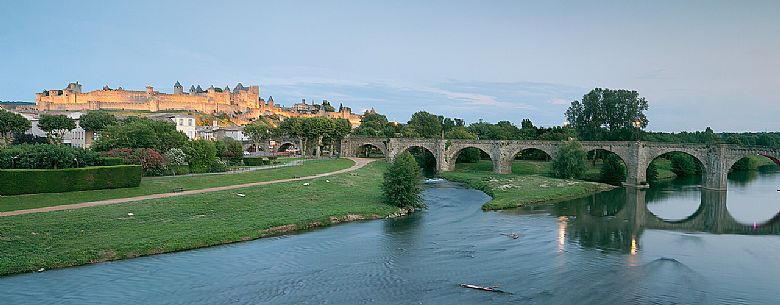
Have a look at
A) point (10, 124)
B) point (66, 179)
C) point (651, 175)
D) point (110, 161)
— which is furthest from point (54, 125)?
point (651, 175)

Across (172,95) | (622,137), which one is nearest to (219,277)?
(622,137)

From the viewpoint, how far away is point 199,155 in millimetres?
45469

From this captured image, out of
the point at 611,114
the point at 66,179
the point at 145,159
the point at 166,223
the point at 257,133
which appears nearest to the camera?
the point at 166,223

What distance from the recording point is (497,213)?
3688 centimetres

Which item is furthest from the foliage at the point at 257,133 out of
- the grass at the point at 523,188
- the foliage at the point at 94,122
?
the grass at the point at 523,188

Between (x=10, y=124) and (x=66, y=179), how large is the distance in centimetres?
3487

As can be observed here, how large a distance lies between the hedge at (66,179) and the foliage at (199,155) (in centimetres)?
1060

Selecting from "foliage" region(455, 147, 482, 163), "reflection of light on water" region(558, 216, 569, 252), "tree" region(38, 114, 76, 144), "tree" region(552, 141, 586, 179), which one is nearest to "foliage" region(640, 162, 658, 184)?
"tree" region(552, 141, 586, 179)

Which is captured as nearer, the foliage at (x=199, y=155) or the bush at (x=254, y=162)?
the foliage at (x=199, y=155)

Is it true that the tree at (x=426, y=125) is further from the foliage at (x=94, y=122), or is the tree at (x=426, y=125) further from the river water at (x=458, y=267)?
the river water at (x=458, y=267)

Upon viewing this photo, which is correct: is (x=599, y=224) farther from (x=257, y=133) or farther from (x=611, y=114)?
(x=257, y=133)

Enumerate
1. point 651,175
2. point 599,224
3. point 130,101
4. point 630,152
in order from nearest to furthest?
point 599,224
point 630,152
point 651,175
point 130,101

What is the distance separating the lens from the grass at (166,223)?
21.7m

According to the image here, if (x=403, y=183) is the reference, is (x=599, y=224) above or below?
below
